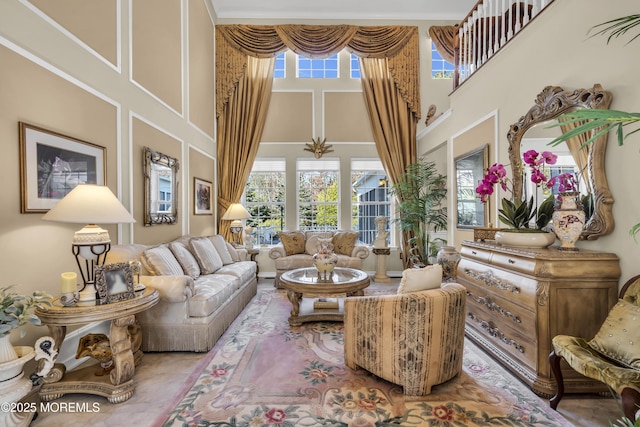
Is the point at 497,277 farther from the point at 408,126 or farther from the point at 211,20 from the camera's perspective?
the point at 211,20

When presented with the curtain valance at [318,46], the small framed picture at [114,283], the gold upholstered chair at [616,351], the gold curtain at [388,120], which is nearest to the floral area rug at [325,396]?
the gold upholstered chair at [616,351]

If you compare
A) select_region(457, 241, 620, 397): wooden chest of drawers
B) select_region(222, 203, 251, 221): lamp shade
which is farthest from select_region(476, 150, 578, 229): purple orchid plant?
select_region(222, 203, 251, 221): lamp shade

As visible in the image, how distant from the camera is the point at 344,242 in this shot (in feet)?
18.5

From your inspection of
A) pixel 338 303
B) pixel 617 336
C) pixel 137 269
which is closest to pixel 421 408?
pixel 617 336

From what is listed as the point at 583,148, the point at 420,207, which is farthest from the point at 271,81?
the point at 583,148

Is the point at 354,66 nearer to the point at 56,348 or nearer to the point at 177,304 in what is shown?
the point at 177,304

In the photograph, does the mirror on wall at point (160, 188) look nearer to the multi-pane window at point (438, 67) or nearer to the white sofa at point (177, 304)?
the white sofa at point (177, 304)

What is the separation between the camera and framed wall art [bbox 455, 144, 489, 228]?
3.82 m

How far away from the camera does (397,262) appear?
6.21 meters

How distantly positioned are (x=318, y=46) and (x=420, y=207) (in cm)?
348

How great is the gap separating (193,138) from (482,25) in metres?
4.25

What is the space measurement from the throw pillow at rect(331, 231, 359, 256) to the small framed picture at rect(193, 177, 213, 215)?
2.32m

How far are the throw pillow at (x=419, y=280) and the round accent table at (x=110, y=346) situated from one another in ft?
6.25

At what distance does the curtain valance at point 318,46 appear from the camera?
578cm
